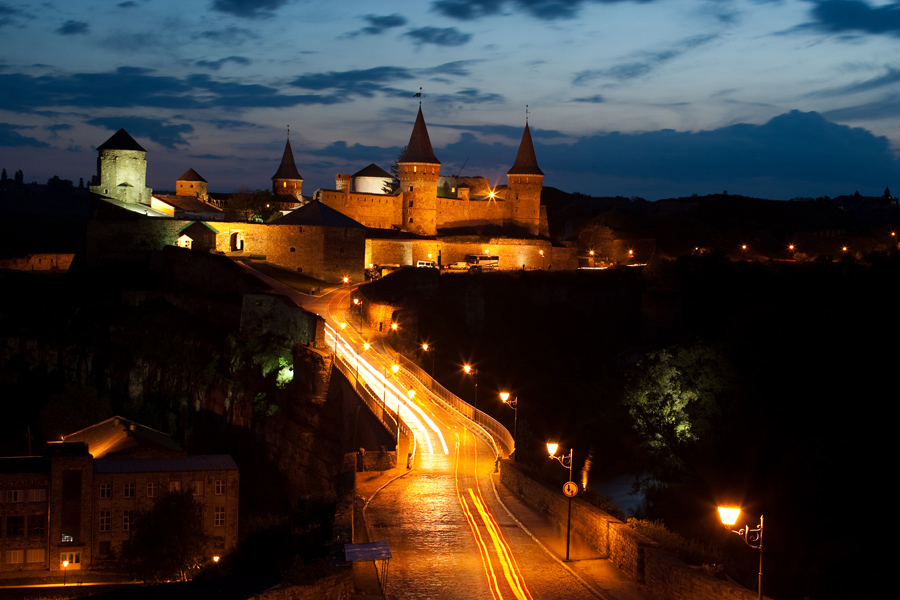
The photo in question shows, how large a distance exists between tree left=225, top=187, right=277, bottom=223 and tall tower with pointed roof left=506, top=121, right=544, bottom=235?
2274 cm

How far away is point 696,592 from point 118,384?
1887 inches

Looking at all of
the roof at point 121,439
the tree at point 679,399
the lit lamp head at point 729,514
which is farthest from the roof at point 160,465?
the lit lamp head at point 729,514

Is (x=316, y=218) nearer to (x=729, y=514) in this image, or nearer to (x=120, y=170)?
(x=120, y=170)

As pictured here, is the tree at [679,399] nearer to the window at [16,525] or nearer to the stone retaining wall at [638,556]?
the stone retaining wall at [638,556]

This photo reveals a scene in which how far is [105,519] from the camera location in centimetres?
3738

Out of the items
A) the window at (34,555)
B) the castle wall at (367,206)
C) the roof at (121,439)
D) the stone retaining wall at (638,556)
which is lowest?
the window at (34,555)

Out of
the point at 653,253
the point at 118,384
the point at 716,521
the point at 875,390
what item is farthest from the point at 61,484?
the point at 653,253

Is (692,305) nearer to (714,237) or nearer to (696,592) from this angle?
(714,237)

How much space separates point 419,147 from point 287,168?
18.8 m

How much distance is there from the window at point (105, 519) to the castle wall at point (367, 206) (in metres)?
44.1

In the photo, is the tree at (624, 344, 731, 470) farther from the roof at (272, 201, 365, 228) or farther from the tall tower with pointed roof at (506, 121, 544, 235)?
the tall tower with pointed roof at (506, 121, 544, 235)

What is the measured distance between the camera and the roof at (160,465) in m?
38.3

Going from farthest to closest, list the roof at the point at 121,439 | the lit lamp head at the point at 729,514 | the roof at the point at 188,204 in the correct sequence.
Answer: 1. the roof at the point at 188,204
2. the roof at the point at 121,439
3. the lit lamp head at the point at 729,514

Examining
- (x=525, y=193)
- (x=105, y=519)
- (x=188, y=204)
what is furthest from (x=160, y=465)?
(x=525, y=193)
